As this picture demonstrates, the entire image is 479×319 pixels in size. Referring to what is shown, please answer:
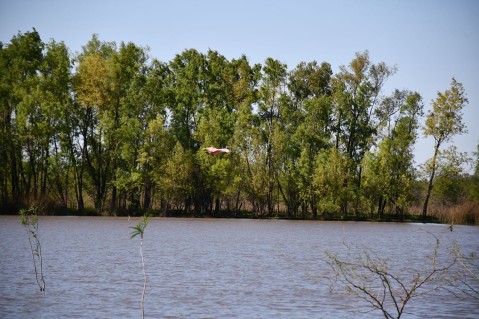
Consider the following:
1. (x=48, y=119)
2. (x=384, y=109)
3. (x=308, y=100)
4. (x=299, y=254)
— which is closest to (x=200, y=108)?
(x=308, y=100)

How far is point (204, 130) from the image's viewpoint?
6844 centimetres

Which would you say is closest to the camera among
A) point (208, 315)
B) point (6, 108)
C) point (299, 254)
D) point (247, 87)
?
point (208, 315)

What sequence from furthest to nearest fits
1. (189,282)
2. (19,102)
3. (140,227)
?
(19,102) → (189,282) → (140,227)

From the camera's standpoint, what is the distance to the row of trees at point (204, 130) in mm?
64750

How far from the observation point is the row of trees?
6475 centimetres

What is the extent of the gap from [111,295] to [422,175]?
58.7 metres

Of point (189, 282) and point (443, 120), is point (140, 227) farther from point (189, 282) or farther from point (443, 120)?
point (443, 120)

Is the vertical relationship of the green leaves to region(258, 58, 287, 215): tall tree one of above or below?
below

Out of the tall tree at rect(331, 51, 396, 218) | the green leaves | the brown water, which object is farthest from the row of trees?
the green leaves

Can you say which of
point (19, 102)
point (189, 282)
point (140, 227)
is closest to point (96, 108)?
point (19, 102)

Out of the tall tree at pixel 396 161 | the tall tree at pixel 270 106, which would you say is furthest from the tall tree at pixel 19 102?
the tall tree at pixel 396 161

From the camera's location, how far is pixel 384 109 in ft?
235

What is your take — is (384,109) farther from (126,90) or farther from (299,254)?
(299,254)

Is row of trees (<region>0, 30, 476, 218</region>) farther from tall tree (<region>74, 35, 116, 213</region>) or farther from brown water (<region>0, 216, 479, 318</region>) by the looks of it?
brown water (<region>0, 216, 479, 318</region>)
